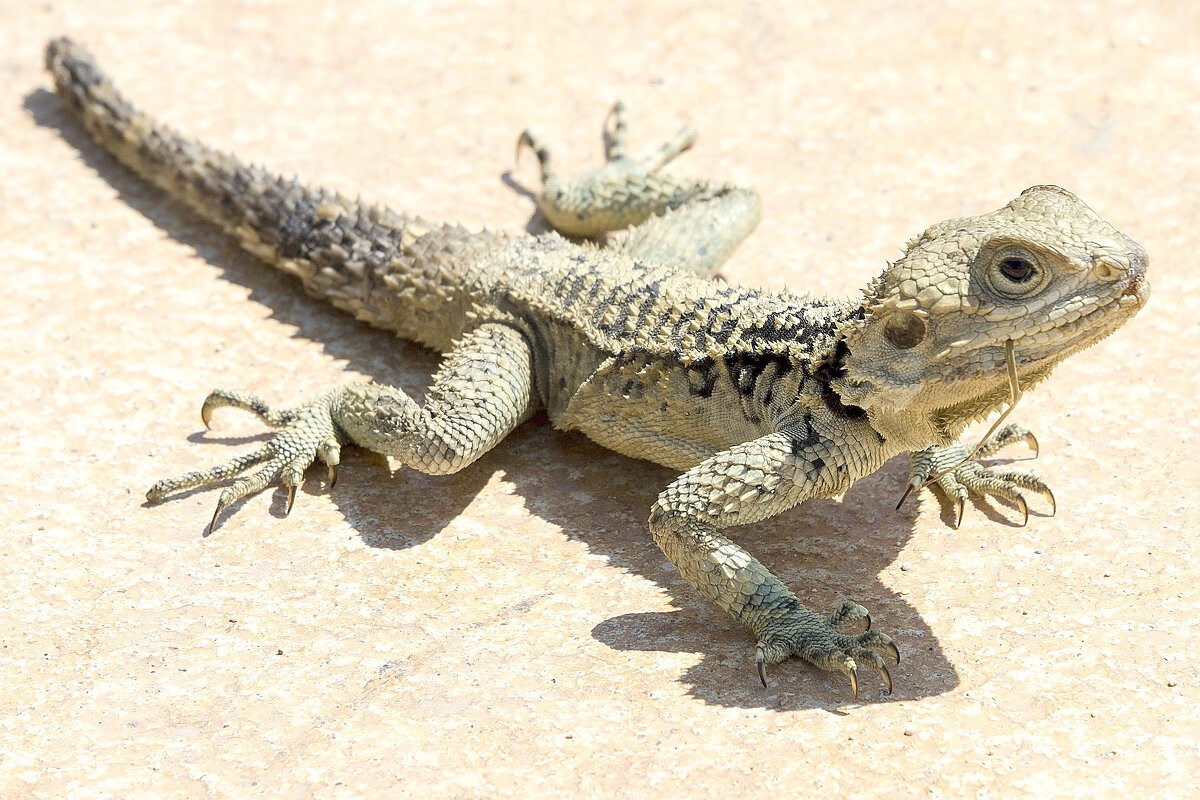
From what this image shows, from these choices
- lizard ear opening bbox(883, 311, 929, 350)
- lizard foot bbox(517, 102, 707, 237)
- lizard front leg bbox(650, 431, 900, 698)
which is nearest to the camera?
lizard ear opening bbox(883, 311, 929, 350)

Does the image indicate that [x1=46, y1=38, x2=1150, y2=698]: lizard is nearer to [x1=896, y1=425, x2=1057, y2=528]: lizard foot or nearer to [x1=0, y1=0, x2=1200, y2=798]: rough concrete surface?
[x1=896, y1=425, x2=1057, y2=528]: lizard foot

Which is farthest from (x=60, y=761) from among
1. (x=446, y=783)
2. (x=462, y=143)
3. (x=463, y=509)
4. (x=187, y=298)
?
(x=462, y=143)

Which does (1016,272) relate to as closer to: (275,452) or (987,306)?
(987,306)

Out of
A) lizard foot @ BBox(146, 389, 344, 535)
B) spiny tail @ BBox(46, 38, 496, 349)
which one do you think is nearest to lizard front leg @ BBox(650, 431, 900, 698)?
lizard foot @ BBox(146, 389, 344, 535)

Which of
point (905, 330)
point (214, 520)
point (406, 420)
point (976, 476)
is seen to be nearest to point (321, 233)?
point (406, 420)

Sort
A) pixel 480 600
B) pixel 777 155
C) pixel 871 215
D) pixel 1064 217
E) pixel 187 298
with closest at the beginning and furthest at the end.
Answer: pixel 1064 217 < pixel 480 600 < pixel 187 298 < pixel 871 215 < pixel 777 155

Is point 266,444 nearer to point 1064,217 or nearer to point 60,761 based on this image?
point 60,761
